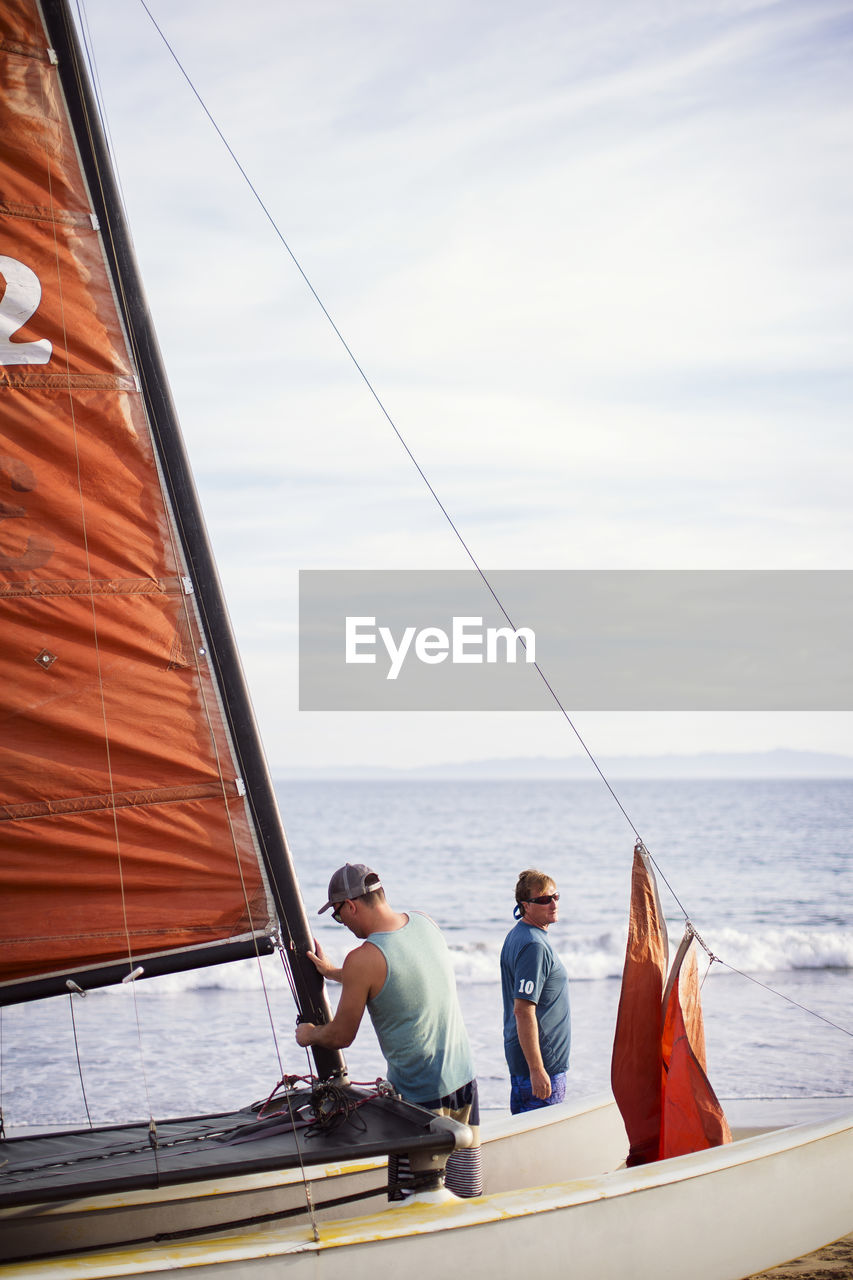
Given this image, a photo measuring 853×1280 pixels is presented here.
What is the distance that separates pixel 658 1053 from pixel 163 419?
2.92 metres

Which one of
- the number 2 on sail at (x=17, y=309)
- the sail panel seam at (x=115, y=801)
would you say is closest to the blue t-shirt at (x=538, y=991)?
the sail panel seam at (x=115, y=801)

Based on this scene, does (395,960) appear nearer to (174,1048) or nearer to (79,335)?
(79,335)

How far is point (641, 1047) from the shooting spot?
13.1ft

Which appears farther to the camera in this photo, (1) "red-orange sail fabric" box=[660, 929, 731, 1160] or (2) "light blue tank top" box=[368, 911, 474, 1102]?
(1) "red-orange sail fabric" box=[660, 929, 731, 1160]

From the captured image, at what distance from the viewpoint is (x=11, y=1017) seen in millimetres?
10484

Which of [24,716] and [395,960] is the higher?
[24,716]

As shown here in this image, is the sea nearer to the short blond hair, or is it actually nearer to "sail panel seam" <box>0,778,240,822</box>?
the short blond hair

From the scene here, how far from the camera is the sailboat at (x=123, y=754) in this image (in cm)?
355

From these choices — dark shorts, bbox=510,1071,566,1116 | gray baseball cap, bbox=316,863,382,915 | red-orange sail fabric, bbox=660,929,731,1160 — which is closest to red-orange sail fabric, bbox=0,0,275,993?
gray baseball cap, bbox=316,863,382,915

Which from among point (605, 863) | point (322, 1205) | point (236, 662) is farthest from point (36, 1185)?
point (605, 863)

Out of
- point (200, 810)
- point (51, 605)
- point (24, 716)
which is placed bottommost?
point (200, 810)

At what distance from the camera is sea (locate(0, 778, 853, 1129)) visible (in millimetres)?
7766

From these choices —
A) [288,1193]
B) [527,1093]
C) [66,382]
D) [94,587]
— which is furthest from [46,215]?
[527,1093]

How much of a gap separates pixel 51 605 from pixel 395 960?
1.68 metres
